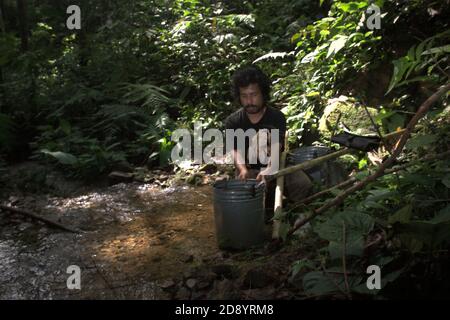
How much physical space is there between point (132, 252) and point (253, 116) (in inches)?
78.4

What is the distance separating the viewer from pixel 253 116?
4.68m

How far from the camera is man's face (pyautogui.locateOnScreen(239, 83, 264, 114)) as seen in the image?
446cm

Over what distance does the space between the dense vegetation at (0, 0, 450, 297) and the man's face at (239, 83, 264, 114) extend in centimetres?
99

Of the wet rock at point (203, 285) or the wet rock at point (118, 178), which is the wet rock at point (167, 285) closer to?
the wet rock at point (203, 285)

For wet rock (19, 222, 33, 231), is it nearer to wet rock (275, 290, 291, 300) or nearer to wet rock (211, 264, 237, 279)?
wet rock (211, 264, 237, 279)

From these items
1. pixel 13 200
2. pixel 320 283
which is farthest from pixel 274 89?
pixel 320 283

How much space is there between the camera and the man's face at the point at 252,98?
4465mm

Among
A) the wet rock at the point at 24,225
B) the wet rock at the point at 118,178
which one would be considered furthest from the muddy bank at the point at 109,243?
the wet rock at the point at 118,178

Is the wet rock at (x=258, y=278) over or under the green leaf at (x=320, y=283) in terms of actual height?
under

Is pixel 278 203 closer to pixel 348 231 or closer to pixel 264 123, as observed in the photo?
pixel 264 123

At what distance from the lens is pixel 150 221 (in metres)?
4.76

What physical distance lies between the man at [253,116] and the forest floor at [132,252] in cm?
67
